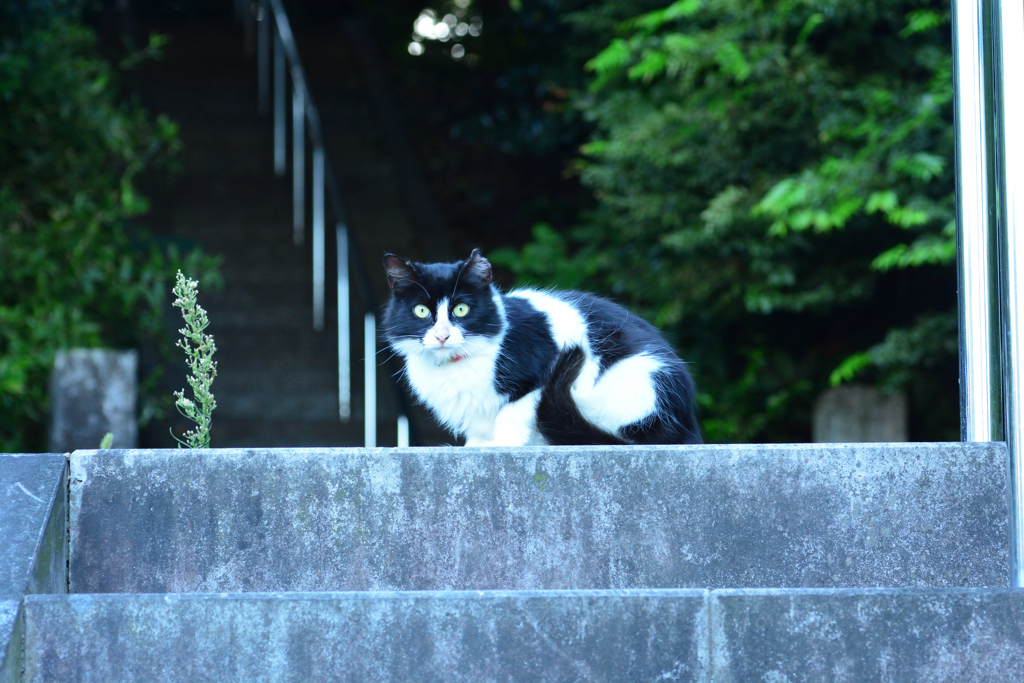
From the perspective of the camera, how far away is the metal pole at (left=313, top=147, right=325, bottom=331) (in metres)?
6.29

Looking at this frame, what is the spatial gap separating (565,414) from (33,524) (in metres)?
1.34

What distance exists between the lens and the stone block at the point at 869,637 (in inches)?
68.8

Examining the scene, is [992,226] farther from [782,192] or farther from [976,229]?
[782,192]

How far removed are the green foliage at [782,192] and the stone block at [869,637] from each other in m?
3.11

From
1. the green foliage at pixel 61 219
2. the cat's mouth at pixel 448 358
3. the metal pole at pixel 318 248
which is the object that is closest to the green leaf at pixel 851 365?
the cat's mouth at pixel 448 358

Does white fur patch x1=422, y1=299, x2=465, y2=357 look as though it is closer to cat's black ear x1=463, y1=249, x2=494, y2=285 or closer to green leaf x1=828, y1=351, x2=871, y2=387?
cat's black ear x1=463, y1=249, x2=494, y2=285

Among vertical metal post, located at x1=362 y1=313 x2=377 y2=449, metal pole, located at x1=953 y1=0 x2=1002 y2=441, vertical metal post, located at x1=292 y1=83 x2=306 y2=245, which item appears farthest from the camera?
vertical metal post, located at x1=292 y1=83 x2=306 y2=245

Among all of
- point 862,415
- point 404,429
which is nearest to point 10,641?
point 404,429

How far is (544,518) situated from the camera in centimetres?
209

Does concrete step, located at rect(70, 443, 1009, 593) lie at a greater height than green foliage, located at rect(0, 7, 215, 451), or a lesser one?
lesser

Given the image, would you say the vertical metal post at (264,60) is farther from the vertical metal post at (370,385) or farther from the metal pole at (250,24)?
the vertical metal post at (370,385)


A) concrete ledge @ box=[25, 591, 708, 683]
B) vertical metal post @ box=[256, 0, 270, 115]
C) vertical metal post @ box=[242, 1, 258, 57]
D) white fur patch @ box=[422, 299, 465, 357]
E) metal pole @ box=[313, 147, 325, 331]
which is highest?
vertical metal post @ box=[242, 1, 258, 57]

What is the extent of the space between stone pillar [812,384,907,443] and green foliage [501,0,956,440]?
0.13m

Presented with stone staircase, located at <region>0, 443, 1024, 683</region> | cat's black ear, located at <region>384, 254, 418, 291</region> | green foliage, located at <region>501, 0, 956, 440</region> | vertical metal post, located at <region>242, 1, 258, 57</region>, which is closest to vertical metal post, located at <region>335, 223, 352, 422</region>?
green foliage, located at <region>501, 0, 956, 440</region>
